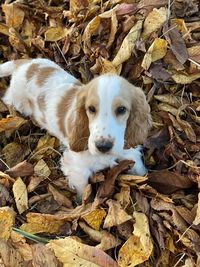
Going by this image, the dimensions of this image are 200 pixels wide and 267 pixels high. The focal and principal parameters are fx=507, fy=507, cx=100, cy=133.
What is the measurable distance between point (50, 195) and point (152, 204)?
76 centimetres

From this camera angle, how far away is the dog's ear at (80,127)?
339 cm

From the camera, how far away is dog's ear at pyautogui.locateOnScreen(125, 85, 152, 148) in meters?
3.37

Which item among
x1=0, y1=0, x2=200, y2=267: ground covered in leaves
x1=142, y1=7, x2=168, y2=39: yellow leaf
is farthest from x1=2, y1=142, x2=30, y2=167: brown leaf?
x1=142, y1=7, x2=168, y2=39: yellow leaf

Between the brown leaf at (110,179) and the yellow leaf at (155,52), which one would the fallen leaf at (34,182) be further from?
the yellow leaf at (155,52)

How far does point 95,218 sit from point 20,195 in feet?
1.94

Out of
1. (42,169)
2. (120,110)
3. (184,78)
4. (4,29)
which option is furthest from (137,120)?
(4,29)

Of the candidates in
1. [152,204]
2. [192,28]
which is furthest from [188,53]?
[152,204]

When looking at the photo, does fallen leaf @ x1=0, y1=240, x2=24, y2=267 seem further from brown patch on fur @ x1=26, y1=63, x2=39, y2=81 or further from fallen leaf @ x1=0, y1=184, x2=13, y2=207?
brown patch on fur @ x1=26, y1=63, x2=39, y2=81

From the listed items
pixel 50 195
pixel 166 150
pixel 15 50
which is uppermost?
pixel 15 50

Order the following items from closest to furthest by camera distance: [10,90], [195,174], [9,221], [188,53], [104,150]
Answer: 1. [104,150]
2. [9,221]
3. [195,174]
4. [188,53]
5. [10,90]

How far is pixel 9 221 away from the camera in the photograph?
332cm

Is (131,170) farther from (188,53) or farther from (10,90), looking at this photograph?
(10,90)

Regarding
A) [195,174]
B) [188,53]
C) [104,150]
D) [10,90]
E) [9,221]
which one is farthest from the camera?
[10,90]

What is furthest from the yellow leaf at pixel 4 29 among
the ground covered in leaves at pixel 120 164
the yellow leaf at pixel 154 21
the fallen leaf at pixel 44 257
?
the fallen leaf at pixel 44 257
